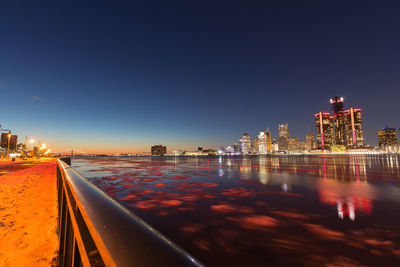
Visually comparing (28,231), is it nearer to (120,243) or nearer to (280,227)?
(120,243)

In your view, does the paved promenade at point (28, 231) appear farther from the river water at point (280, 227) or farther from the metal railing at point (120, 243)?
the metal railing at point (120, 243)

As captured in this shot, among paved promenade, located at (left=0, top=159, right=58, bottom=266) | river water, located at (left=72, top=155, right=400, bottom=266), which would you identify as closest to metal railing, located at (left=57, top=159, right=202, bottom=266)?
paved promenade, located at (left=0, top=159, right=58, bottom=266)

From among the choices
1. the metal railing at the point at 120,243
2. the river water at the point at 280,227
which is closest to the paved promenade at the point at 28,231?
the river water at the point at 280,227

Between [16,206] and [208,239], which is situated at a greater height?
[16,206]

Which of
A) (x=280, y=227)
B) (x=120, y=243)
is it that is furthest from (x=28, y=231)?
(x=280, y=227)

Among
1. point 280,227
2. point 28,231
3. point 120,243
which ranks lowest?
point 280,227

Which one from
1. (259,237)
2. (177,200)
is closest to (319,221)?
(259,237)

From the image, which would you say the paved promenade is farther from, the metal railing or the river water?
the metal railing

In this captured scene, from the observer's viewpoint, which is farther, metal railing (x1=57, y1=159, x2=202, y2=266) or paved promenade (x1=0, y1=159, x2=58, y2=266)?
paved promenade (x1=0, y1=159, x2=58, y2=266)

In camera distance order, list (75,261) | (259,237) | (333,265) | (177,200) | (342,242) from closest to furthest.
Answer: (75,261), (333,265), (342,242), (259,237), (177,200)

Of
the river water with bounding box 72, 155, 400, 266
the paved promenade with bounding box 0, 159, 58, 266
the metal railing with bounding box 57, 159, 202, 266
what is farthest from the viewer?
the river water with bounding box 72, 155, 400, 266

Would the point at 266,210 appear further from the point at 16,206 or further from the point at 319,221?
the point at 16,206

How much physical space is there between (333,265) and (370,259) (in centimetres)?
84

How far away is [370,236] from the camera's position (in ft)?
15.4
